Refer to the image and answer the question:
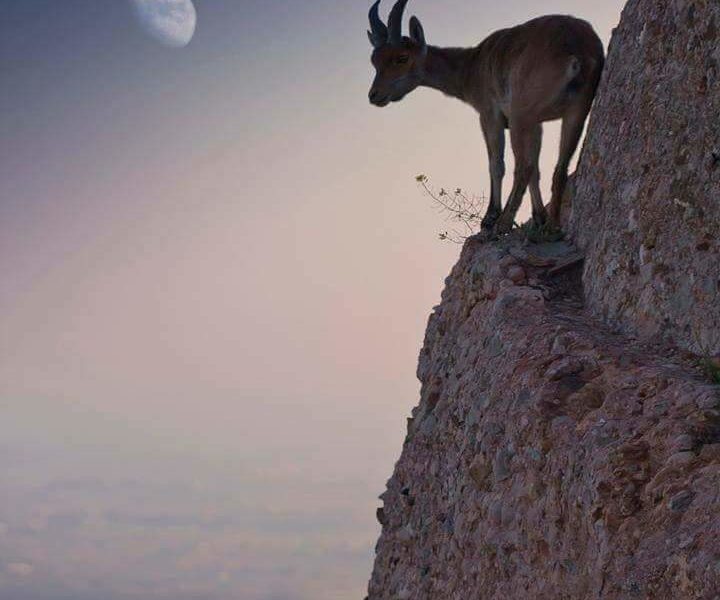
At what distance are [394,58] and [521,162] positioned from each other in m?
3.13

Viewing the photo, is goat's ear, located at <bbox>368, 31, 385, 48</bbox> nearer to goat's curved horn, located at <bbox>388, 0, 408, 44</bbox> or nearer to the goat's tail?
goat's curved horn, located at <bbox>388, 0, 408, 44</bbox>

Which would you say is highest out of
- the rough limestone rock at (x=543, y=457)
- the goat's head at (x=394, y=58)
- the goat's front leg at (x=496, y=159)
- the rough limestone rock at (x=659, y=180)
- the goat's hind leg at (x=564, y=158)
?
the goat's head at (x=394, y=58)

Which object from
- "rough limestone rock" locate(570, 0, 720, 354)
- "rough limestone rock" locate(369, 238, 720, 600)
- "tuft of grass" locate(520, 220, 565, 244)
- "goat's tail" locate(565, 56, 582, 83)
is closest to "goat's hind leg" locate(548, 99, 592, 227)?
"tuft of grass" locate(520, 220, 565, 244)

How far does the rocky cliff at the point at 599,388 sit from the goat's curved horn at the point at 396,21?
358 centimetres

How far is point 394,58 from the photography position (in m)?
14.0

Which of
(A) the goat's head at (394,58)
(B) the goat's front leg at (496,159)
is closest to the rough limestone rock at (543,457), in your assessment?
(B) the goat's front leg at (496,159)

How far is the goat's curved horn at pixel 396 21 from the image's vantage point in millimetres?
13531

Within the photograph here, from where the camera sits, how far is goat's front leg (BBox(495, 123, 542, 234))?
11.4m

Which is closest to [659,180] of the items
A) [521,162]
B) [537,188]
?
[521,162]

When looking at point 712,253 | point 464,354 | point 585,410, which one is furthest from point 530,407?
point 464,354

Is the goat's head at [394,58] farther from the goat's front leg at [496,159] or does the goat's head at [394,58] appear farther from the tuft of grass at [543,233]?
the tuft of grass at [543,233]

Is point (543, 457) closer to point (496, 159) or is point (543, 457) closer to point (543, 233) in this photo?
point (543, 233)

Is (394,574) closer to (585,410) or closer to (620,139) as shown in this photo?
(585,410)

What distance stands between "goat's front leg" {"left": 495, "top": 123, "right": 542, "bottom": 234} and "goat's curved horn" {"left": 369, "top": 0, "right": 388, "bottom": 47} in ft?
9.92
